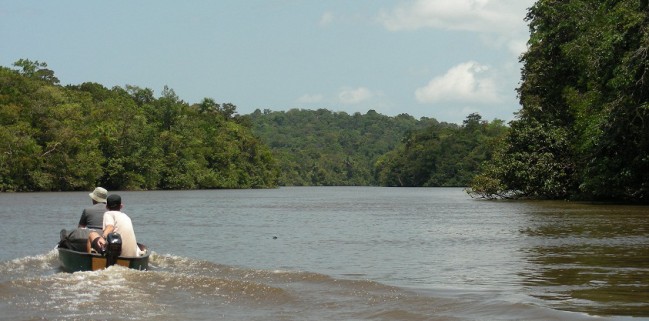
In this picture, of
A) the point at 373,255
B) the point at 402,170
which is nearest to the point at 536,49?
the point at 373,255

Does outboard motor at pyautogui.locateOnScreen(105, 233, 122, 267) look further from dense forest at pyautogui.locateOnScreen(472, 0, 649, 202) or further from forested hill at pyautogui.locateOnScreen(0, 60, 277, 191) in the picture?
forested hill at pyautogui.locateOnScreen(0, 60, 277, 191)

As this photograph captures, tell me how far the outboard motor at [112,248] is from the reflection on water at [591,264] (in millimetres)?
7445

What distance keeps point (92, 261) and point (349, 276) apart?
4.87 meters

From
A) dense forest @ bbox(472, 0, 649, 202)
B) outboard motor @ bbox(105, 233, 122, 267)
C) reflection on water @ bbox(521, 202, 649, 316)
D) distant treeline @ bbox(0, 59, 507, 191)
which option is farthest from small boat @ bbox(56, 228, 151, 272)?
distant treeline @ bbox(0, 59, 507, 191)

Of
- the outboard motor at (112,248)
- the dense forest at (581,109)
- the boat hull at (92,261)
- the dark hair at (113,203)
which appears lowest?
the boat hull at (92,261)

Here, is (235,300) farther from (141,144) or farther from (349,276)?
(141,144)

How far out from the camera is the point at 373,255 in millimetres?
20281

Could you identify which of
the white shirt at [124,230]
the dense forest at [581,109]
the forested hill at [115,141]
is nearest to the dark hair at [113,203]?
the white shirt at [124,230]

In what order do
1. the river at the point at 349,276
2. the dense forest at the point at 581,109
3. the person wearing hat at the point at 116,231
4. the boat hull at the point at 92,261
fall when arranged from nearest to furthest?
the river at the point at 349,276 → the boat hull at the point at 92,261 → the person wearing hat at the point at 116,231 → the dense forest at the point at 581,109

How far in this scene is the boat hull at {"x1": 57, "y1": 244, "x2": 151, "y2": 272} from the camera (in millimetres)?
15398

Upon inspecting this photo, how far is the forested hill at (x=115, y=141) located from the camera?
8331cm

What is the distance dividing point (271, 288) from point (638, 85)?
91.6 feet

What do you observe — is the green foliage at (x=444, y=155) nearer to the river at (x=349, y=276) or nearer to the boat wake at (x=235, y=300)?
the river at (x=349, y=276)

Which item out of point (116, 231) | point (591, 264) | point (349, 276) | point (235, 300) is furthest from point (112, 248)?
point (591, 264)
